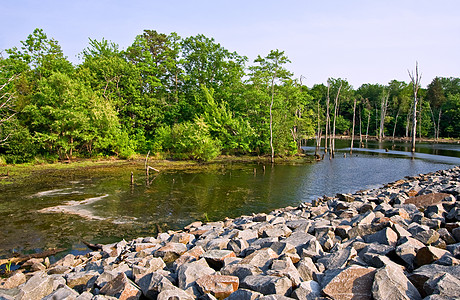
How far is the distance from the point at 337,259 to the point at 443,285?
1634 millimetres

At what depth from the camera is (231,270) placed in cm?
494

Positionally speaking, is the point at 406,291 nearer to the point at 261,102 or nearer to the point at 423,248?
the point at 423,248

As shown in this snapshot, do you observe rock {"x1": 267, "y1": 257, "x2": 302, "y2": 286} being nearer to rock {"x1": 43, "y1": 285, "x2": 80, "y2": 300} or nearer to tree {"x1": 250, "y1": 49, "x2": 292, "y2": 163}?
rock {"x1": 43, "y1": 285, "x2": 80, "y2": 300}

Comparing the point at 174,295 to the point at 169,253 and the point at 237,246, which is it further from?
the point at 169,253

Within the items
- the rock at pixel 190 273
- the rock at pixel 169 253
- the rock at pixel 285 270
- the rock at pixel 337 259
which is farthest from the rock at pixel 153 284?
the rock at pixel 337 259

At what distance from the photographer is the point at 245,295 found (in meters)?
3.92

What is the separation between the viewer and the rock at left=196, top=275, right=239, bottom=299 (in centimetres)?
431

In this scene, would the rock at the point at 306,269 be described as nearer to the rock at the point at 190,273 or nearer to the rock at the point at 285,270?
the rock at the point at 285,270

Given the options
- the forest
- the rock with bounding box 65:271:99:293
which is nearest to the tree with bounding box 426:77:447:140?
the forest

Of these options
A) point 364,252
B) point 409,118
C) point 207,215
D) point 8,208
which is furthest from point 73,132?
→ point 409,118

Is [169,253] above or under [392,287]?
under

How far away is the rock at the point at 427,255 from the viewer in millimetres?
4367

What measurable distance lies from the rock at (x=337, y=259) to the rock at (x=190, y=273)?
199cm

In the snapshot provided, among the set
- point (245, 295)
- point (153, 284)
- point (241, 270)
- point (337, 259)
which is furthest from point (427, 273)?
point (153, 284)
